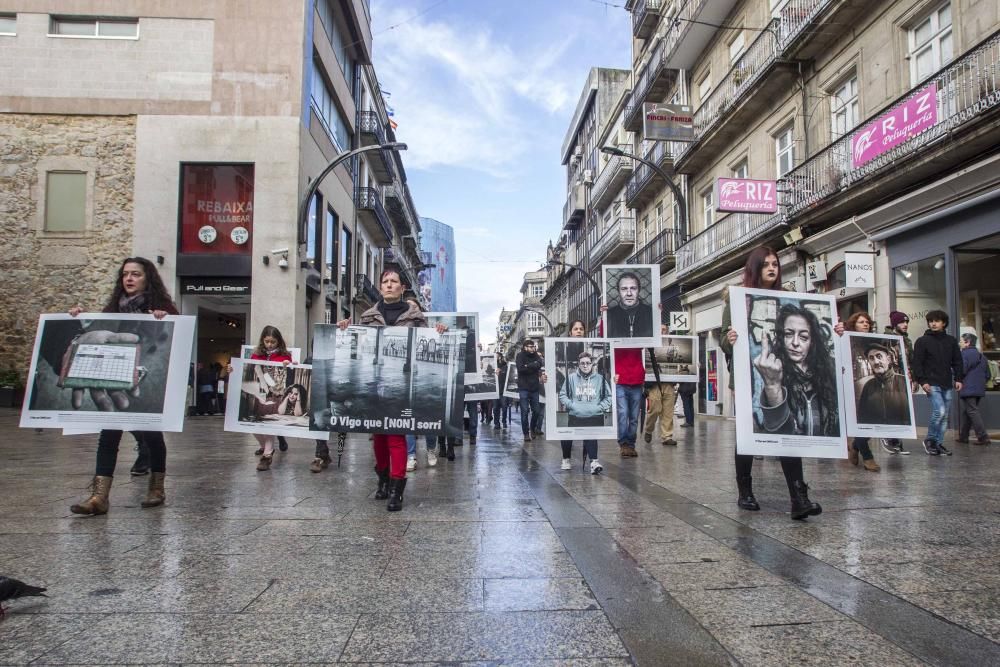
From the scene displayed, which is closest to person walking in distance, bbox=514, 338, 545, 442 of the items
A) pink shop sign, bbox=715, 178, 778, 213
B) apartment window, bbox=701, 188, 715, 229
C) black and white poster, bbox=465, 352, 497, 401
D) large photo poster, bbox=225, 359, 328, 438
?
black and white poster, bbox=465, 352, 497, 401

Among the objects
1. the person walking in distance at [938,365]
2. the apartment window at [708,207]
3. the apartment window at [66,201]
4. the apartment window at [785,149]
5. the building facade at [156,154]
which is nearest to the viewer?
the person walking in distance at [938,365]

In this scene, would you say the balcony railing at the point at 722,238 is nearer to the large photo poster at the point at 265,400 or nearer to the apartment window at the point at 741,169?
A: the apartment window at the point at 741,169

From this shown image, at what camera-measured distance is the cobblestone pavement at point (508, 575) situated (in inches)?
95.8

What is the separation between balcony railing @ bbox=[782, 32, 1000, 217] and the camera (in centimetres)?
1098

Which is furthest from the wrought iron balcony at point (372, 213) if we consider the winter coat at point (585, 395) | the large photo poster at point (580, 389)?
the winter coat at point (585, 395)

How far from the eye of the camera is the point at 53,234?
20812mm

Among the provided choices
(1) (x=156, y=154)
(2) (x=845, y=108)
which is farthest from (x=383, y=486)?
(1) (x=156, y=154)

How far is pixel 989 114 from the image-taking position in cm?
1074

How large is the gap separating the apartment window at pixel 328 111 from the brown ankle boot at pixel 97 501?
2042cm

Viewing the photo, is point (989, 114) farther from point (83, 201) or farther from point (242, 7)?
point (83, 201)

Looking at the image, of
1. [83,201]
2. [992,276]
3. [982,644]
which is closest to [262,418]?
[982,644]

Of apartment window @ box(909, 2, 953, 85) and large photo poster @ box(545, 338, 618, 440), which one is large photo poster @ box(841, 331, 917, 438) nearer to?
large photo poster @ box(545, 338, 618, 440)

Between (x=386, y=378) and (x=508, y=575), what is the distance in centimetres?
246

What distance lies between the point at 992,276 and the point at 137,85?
72.0ft
